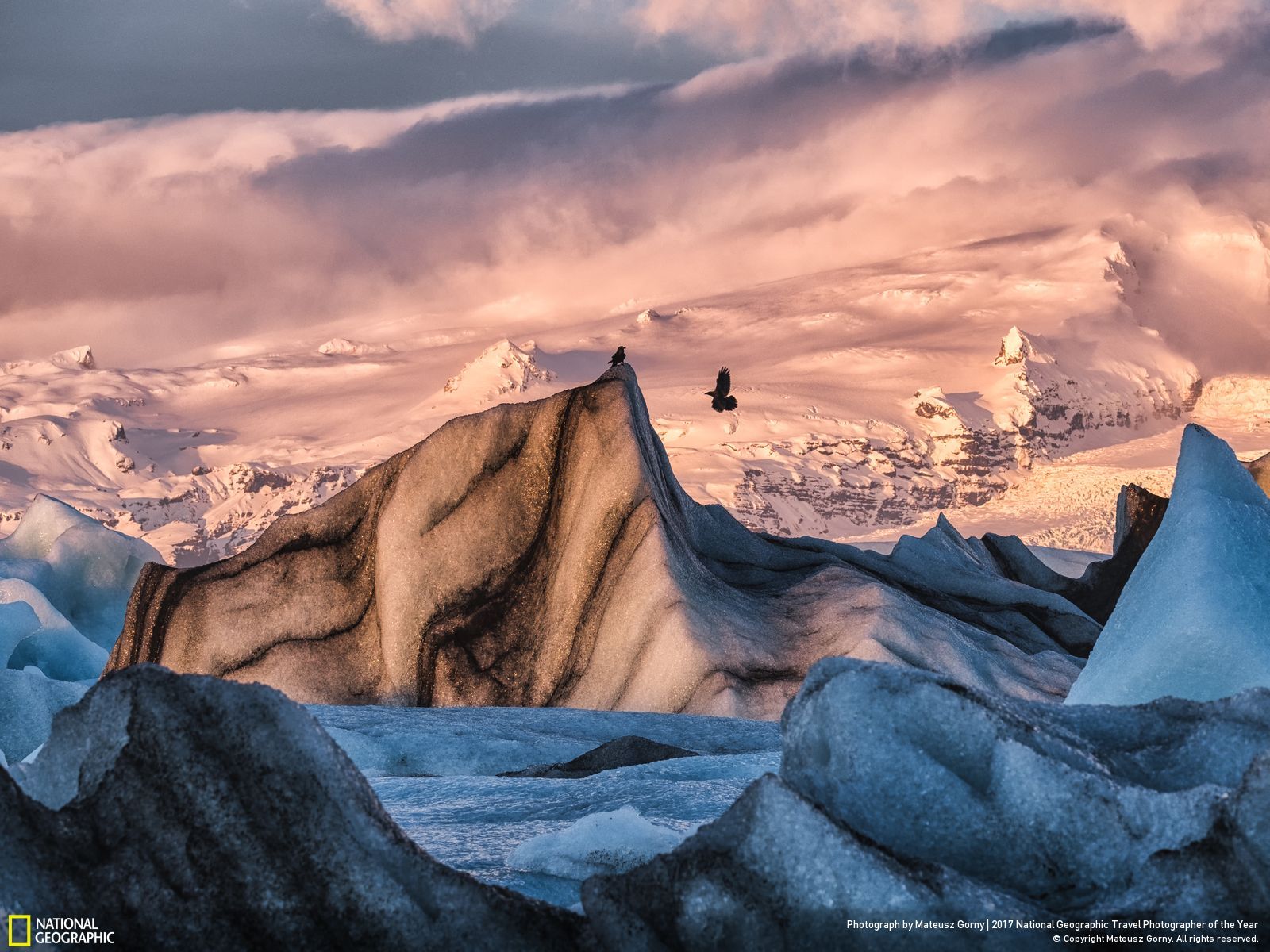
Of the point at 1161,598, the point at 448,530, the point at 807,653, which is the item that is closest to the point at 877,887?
the point at 1161,598

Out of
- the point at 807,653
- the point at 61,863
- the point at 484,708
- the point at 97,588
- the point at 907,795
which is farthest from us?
the point at 97,588

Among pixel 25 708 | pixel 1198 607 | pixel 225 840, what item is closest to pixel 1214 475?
pixel 1198 607

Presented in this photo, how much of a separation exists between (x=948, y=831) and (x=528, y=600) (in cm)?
804

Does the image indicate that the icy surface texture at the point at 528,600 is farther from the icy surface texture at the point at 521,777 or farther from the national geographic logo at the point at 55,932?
the national geographic logo at the point at 55,932

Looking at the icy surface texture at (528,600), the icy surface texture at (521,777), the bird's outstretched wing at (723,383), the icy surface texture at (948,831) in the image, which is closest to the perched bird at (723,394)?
the bird's outstretched wing at (723,383)

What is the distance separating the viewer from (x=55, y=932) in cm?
251

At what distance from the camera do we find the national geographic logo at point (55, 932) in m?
2.45

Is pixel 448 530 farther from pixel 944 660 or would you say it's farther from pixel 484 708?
pixel 944 660

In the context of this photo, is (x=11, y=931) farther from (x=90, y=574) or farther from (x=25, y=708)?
(x=90, y=574)

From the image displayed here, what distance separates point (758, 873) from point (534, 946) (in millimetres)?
478

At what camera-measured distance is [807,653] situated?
33.5 ft

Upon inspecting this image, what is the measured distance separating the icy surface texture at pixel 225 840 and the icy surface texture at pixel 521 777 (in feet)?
3.05

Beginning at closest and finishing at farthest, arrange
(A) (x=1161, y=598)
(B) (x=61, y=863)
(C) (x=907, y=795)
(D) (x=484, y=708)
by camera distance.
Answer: (B) (x=61, y=863) → (C) (x=907, y=795) → (A) (x=1161, y=598) → (D) (x=484, y=708)

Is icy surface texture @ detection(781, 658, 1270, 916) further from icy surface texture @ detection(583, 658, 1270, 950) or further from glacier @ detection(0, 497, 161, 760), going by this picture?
glacier @ detection(0, 497, 161, 760)
